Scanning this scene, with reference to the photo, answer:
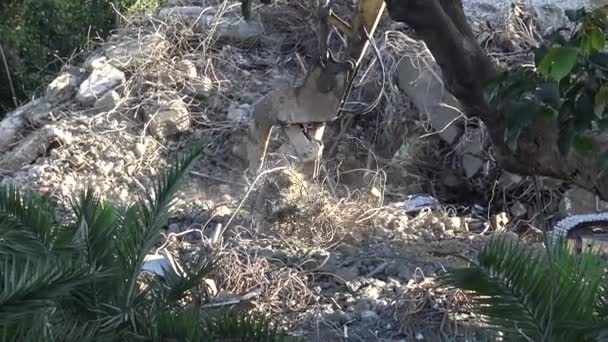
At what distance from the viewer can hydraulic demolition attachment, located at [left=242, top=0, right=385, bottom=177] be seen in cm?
721

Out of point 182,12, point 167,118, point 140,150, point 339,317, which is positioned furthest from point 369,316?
point 182,12

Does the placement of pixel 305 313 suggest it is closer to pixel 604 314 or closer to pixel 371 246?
pixel 371 246

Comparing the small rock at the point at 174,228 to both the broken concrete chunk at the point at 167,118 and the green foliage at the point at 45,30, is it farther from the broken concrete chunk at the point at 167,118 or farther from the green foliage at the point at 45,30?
the green foliage at the point at 45,30

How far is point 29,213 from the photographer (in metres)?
4.53

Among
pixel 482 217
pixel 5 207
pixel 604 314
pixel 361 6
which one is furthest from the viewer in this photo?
pixel 482 217

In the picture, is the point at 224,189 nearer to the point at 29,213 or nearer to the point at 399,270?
the point at 399,270

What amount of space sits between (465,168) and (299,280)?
2.83 metres

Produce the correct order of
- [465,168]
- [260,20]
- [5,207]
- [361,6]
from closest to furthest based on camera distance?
[5,207]
[361,6]
[465,168]
[260,20]

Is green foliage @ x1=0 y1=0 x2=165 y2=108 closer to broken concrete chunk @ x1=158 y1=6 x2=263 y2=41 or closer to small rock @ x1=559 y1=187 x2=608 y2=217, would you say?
broken concrete chunk @ x1=158 y1=6 x2=263 y2=41

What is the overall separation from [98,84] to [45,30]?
237cm

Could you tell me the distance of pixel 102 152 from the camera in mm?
8766

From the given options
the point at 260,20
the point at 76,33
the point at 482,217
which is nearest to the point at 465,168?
the point at 482,217

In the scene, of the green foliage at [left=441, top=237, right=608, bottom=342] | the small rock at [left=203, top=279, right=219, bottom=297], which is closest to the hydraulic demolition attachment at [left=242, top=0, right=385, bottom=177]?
the small rock at [left=203, top=279, right=219, bottom=297]

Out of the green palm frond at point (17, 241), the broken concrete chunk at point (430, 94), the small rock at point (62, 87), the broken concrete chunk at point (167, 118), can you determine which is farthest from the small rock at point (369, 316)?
the small rock at point (62, 87)
